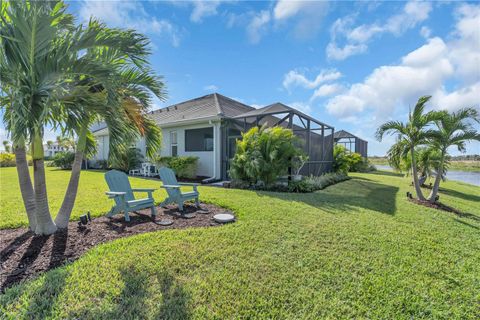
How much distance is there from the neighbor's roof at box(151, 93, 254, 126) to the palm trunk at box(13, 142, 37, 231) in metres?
7.99

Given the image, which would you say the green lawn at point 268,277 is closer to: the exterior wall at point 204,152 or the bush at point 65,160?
the exterior wall at point 204,152

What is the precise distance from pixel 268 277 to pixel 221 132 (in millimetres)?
8924

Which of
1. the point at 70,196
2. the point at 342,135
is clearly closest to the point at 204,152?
the point at 70,196

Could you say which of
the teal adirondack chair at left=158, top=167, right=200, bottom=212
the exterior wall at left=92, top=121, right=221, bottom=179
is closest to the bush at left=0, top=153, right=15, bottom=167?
the exterior wall at left=92, top=121, right=221, bottom=179

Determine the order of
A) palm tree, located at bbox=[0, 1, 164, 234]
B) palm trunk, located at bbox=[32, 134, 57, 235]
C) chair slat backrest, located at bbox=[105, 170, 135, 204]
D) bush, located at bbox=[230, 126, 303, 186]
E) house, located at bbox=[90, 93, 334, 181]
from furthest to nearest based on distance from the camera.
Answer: house, located at bbox=[90, 93, 334, 181] < bush, located at bbox=[230, 126, 303, 186] < chair slat backrest, located at bbox=[105, 170, 135, 204] < palm trunk, located at bbox=[32, 134, 57, 235] < palm tree, located at bbox=[0, 1, 164, 234]

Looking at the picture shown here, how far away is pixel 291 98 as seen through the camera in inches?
579

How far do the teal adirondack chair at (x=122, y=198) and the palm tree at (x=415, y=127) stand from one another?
8.25 metres

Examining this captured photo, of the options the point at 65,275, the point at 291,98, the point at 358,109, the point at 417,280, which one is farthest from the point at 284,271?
the point at 358,109

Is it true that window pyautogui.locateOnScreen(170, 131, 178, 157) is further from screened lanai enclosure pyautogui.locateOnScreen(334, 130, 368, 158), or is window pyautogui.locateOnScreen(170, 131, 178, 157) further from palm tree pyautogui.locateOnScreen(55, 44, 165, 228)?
screened lanai enclosure pyautogui.locateOnScreen(334, 130, 368, 158)

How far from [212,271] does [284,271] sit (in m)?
0.94

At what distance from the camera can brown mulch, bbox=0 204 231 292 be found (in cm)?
270

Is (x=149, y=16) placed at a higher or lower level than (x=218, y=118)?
higher

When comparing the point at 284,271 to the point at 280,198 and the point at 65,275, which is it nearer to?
the point at 65,275

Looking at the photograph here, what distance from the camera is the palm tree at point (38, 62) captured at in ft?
7.87
